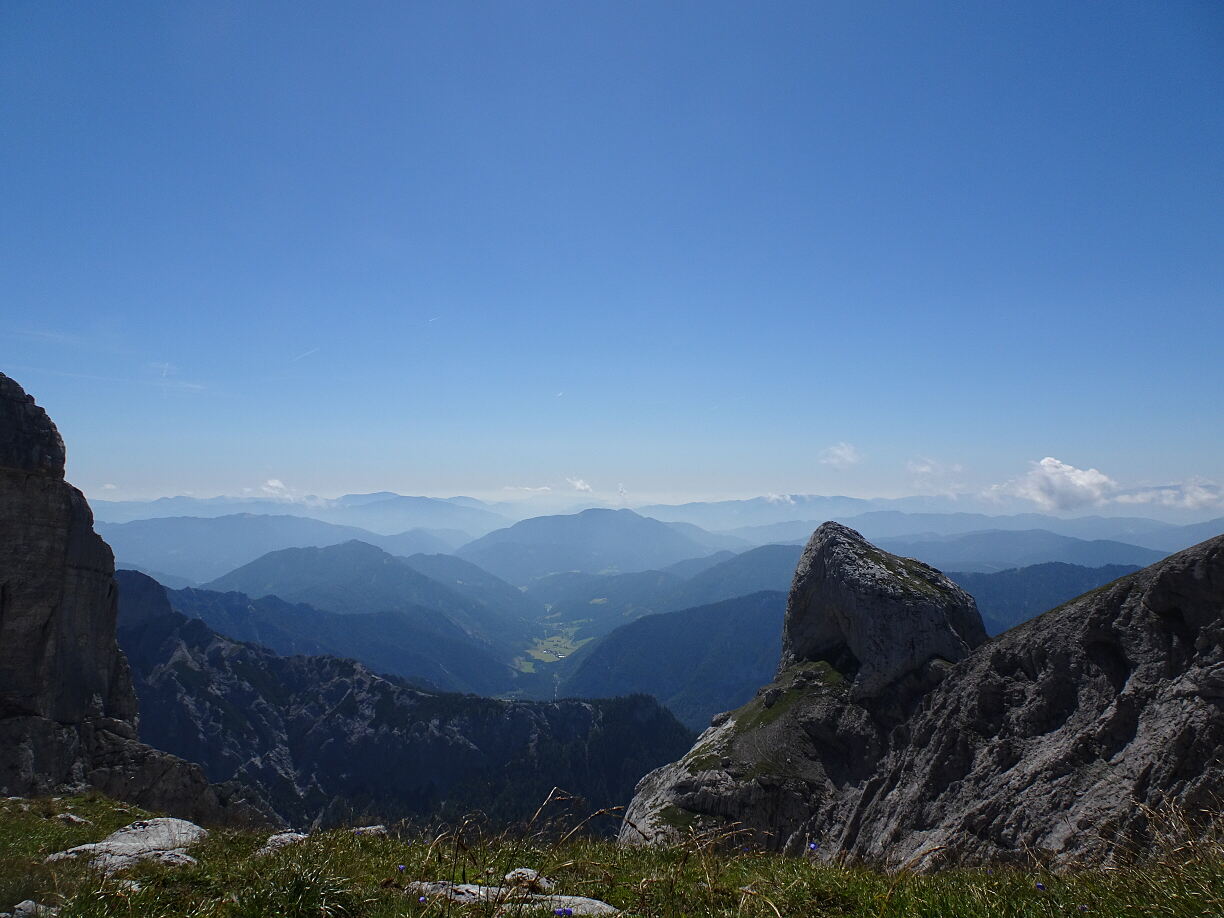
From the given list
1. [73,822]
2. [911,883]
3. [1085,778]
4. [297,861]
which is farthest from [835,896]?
[1085,778]

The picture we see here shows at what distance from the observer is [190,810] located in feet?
178

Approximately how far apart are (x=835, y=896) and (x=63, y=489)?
71.4 meters

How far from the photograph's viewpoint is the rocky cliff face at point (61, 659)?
4788 cm

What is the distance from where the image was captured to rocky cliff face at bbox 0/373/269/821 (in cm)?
4788

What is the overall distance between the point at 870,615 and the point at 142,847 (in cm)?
6131

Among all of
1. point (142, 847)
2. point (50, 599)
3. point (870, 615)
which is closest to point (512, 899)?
point (142, 847)

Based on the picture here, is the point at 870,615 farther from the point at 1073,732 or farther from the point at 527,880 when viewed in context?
the point at 527,880

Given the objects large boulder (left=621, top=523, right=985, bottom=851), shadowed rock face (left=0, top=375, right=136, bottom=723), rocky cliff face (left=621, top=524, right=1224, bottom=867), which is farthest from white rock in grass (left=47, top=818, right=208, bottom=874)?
shadowed rock face (left=0, top=375, right=136, bottom=723)

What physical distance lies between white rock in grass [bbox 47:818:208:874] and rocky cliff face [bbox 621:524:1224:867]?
877cm

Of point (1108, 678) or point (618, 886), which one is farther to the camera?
point (1108, 678)

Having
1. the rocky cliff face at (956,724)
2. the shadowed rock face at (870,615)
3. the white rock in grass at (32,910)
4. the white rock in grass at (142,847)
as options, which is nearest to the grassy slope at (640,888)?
the white rock in grass at (32,910)

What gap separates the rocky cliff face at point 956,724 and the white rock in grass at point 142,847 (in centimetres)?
877

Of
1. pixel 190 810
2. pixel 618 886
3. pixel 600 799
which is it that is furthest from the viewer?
pixel 600 799

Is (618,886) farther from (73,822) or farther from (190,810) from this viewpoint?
(190,810)
